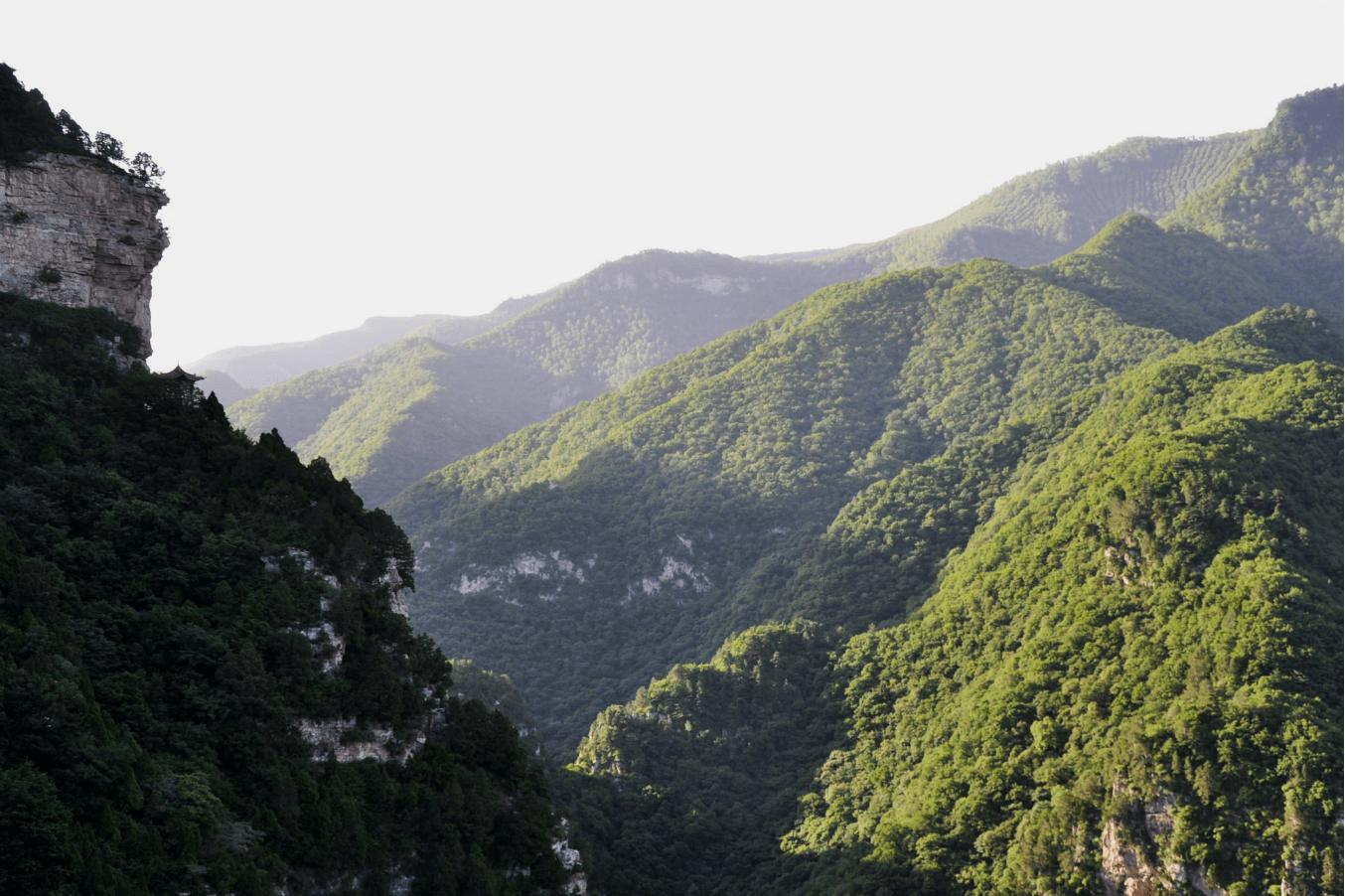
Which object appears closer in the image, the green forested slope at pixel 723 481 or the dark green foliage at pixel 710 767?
the dark green foliage at pixel 710 767

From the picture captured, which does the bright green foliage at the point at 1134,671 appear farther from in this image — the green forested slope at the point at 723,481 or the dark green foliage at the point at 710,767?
the green forested slope at the point at 723,481

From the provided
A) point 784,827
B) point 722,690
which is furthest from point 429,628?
point 784,827

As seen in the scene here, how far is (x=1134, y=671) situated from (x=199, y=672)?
55.0 meters

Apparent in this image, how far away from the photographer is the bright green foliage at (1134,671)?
196ft

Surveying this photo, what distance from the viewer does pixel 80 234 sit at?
161 ft

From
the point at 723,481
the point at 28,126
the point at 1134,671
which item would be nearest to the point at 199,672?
the point at 28,126

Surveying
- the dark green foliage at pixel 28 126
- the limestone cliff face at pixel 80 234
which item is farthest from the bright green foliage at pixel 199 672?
the dark green foliage at pixel 28 126

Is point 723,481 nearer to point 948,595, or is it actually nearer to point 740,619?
point 740,619

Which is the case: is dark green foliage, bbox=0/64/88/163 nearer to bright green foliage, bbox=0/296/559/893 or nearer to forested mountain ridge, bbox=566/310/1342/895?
bright green foliage, bbox=0/296/559/893

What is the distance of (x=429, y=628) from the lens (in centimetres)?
12300

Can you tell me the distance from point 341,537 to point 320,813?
464 inches

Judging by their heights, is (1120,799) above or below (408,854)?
below

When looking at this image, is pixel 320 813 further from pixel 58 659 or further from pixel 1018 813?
pixel 1018 813

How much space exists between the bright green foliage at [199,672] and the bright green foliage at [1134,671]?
33074 mm
